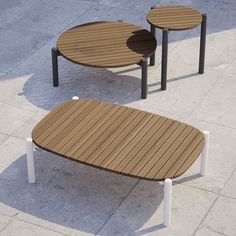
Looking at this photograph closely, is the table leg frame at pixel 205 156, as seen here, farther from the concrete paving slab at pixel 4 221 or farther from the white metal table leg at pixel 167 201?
the concrete paving slab at pixel 4 221

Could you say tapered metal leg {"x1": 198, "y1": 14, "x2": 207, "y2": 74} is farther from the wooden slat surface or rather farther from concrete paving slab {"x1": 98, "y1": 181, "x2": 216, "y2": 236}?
concrete paving slab {"x1": 98, "y1": 181, "x2": 216, "y2": 236}

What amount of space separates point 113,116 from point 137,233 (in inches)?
59.2

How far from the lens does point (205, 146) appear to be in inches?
312

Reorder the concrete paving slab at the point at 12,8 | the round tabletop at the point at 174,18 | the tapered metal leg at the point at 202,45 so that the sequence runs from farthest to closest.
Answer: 1. the concrete paving slab at the point at 12,8
2. the tapered metal leg at the point at 202,45
3. the round tabletop at the point at 174,18

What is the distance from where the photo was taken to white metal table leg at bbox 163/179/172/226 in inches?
284

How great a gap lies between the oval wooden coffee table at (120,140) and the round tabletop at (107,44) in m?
0.94

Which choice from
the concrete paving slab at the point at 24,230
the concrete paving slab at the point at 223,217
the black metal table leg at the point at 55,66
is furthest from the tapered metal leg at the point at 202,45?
the concrete paving slab at the point at 24,230

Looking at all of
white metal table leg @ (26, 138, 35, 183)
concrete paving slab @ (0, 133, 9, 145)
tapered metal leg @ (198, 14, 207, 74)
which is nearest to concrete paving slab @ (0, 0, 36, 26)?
concrete paving slab @ (0, 133, 9, 145)

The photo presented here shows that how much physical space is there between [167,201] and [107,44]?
3001 mm

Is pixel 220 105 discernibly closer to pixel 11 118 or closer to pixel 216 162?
pixel 216 162

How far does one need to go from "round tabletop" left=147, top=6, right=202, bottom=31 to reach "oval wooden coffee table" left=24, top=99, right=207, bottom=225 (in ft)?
5.39

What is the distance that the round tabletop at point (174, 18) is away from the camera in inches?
373

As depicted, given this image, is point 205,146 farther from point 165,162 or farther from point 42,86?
point 42,86

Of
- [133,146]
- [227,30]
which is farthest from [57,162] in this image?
[227,30]
